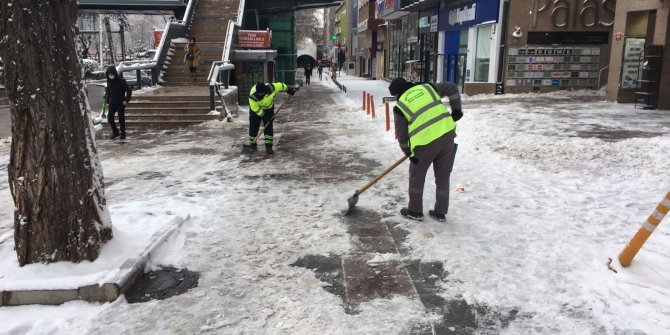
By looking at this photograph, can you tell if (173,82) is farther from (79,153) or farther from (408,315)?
(408,315)

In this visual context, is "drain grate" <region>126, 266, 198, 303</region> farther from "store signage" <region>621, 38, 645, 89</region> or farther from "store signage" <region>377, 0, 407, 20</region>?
"store signage" <region>377, 0, 407, 20</region>

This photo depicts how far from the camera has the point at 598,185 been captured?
22.7 feet

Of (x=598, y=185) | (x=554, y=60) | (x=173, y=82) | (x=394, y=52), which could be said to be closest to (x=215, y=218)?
(x=598, y=185)

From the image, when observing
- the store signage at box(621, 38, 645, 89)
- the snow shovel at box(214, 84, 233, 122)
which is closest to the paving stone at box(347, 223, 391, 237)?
the snow shovel at box(214, 84, 233, 122)

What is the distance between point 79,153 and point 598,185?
6444 millimetres

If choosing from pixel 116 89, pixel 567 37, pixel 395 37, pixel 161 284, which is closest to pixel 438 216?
pixel 161 284

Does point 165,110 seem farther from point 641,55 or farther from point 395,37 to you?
point 395,37

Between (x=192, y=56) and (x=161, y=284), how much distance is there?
15753 millimetres

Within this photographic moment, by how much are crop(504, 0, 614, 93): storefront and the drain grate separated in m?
18.5

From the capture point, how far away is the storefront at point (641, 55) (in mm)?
14305

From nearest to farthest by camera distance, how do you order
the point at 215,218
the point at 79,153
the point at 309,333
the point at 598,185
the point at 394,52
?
the point at 309,333
the point at 79,153
the point at 215,218
the point at 598,185
the point at 394,52

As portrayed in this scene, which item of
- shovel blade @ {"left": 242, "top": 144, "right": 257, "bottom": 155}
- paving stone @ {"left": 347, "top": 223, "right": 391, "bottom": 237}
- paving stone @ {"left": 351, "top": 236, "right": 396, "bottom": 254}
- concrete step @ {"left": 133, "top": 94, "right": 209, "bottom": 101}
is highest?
concrete step @ {"left": 133, "top": 94, "right": 209, "bottom": 101}

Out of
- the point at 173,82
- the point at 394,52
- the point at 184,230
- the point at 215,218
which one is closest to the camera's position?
the point at 184,230

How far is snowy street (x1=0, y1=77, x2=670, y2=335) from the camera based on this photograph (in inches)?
145
